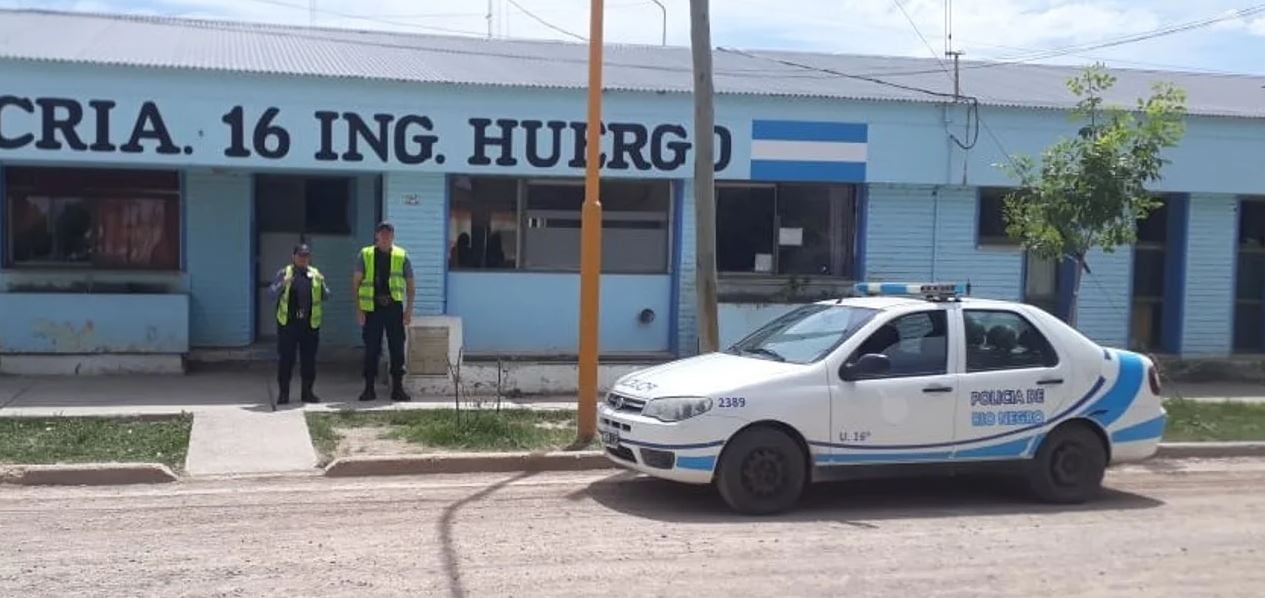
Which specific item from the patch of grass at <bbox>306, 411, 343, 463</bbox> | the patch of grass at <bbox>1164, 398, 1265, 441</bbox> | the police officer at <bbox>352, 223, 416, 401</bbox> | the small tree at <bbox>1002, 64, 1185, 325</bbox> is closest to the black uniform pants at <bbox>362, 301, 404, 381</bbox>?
the police officer at <bbox>352, 223, 416, 401</bbox>

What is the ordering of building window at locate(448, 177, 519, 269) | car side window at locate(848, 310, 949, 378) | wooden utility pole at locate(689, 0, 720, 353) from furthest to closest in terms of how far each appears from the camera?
1. building window at locate(448, 177, 519, 269)
2. wooden utility pole at locate(689, 0, 720, 353)
3. car side window at locate(848, 310, 949, 378)

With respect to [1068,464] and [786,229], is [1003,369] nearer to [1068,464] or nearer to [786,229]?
[1068,464]

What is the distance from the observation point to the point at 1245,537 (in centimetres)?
845

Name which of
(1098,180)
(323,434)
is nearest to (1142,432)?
(1098,180)

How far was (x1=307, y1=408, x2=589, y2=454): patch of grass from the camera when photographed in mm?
10961

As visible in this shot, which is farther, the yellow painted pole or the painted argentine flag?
the painted argentine flag

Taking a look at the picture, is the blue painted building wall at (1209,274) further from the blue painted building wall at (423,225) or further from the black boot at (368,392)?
the black boot at (368,392)

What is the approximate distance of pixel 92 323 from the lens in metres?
14.6

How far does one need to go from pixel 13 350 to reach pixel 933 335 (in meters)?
10.4

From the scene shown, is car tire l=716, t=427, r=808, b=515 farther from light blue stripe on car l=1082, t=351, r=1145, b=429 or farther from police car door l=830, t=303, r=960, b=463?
light blue stripe on car l=1082, t=351, r=1145, b=429

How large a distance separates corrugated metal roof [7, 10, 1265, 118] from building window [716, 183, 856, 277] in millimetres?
1289

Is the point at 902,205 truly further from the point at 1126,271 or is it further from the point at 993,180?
the point at 1126,271

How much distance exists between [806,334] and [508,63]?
8.42 metres

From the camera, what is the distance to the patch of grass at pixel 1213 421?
1255 cm
